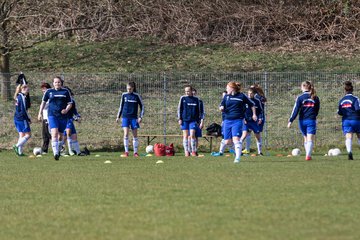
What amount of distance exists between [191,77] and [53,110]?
32.6 ft

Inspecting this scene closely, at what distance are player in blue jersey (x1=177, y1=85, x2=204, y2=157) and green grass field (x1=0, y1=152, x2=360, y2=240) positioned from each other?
18.1 ft

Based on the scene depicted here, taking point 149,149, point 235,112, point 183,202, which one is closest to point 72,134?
point 149,149

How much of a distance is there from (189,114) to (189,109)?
0.47 feet

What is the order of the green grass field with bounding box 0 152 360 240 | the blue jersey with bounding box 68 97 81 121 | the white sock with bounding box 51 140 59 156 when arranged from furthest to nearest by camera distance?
the blue jersey with bounding box 68 97 81 121 < the white sock with bounding box 51 140 59 156 < the green grass field with bounding box 0 152 360 240

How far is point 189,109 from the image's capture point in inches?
947

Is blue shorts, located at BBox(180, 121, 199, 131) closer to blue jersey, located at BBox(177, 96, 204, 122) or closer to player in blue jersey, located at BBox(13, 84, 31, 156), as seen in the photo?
blue jersey, located at BBox(177, 96, 204, 122)

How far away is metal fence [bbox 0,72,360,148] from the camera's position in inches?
1131

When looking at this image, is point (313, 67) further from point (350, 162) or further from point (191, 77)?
point (350, 162)

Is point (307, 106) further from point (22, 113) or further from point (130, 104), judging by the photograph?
point (22, 113)

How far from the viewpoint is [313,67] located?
117 feet

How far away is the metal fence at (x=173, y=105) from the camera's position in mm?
28734

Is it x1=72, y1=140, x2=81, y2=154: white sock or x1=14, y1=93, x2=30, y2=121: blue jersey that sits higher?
x1=14, y1=93, x2=30, y2=121: blue jersey

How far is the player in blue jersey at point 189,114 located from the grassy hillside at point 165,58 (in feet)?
37.9

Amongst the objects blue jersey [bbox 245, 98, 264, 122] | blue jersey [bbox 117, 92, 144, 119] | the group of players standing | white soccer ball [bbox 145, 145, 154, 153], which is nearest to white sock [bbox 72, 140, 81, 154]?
the group of players standing
